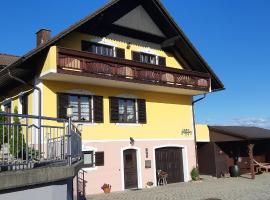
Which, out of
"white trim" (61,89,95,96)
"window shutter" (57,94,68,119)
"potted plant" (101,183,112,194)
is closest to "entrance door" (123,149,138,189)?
"potted plant" (101,183,112,194)

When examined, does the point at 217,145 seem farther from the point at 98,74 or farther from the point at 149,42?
the point at 98,74

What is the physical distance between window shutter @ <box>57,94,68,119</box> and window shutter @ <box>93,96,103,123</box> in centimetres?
170

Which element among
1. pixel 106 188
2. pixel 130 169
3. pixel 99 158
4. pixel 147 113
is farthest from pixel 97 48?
pixel 106 188

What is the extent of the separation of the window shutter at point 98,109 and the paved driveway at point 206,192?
12.2 feet

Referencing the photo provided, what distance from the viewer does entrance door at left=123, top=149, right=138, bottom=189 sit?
767 inches

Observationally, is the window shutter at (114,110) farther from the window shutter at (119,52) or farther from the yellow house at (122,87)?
the window shutter at (119,52)

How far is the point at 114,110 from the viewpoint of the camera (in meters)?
19.2

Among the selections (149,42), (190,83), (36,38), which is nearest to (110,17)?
(149,42)

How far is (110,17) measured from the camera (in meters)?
19.7

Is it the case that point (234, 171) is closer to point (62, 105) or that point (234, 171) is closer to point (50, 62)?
point (62, 105)

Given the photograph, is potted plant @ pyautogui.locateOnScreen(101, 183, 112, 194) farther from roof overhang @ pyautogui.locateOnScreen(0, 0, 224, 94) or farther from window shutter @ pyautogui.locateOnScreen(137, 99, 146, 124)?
roof overhang @ pyautogui.locateOnScreen(0, 0, 224, 94)

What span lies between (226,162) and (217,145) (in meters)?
1.47

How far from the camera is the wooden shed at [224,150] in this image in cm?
2389

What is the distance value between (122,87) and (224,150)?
9.87 m
